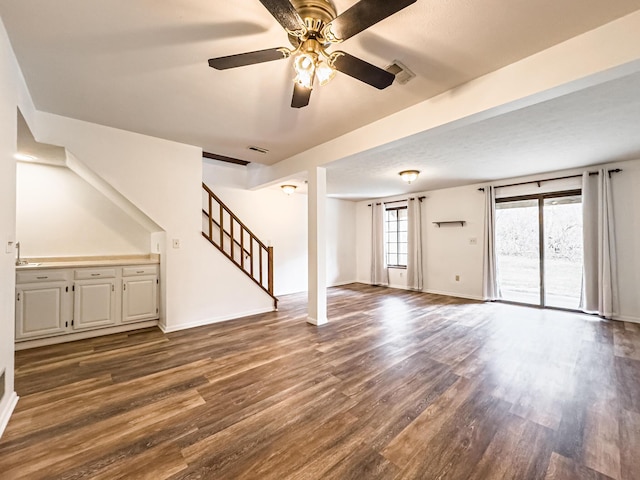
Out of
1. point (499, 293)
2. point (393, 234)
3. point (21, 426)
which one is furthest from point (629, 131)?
point (21, 426)

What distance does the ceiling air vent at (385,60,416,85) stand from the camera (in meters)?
2.07

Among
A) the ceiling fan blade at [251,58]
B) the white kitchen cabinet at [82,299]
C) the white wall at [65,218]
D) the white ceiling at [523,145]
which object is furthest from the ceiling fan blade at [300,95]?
the white wall at [65,218]

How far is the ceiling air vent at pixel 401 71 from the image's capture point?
6.80ft

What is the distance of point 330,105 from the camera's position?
2645 millimetres

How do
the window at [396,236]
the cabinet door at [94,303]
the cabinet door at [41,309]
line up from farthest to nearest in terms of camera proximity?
the window at [396,236] → the cabinet door at [94,303] → the cabinet door at [41,309]

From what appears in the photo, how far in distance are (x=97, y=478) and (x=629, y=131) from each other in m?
5.66

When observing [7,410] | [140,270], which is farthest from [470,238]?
[7,410]

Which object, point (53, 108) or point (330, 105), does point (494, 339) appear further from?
point (53, 108)

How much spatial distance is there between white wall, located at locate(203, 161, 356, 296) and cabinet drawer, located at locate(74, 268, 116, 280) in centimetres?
233

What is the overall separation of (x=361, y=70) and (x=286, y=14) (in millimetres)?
556

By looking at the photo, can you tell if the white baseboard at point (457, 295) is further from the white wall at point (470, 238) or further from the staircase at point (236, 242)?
the staircase at point (236, 242)

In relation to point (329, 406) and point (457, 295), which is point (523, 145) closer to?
point (457, 295)

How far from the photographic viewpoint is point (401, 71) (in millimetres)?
2129

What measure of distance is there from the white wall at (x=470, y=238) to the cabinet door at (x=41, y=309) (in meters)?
6.59
